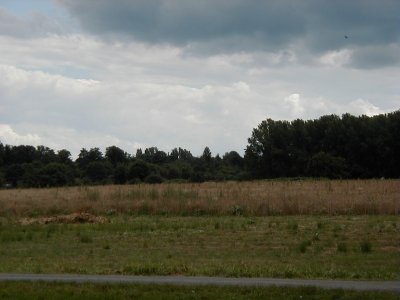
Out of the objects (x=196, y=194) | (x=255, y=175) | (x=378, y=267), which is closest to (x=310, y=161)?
(x=255, y=175)

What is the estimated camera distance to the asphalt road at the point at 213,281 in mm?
11664

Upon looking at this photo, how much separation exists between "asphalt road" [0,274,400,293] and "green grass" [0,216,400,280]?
560 mm

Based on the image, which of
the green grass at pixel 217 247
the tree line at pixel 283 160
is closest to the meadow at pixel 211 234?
the green grass at pixel 217 247

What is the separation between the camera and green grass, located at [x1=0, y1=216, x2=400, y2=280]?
45.3 ft

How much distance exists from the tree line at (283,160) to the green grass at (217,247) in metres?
63.1

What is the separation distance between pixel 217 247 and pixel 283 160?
98680 millimetres

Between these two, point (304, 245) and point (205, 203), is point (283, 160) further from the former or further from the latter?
point (304, 245)

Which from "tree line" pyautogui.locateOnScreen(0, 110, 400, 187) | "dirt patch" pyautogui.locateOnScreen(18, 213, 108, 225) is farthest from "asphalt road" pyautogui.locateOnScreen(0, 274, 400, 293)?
"tree line" pyautogui.locateOnScreen(0, 110, 400, 187)

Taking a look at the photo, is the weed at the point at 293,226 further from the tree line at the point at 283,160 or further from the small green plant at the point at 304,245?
the tree line at the point at 283,160

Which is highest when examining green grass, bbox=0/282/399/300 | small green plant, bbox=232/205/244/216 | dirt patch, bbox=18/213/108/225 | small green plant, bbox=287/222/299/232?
small green plant, bbox=232/205/244/216

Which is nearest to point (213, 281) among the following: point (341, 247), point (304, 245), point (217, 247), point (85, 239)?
point (341, 247)

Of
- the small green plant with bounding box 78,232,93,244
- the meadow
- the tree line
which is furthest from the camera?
the tree line

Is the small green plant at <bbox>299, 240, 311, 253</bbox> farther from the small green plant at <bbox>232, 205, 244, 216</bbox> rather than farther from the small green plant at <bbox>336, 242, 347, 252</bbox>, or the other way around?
the small green plant at <bbox>232, 205, 244, 216</bbox>

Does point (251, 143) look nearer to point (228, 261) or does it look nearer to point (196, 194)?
point (196, 194)
